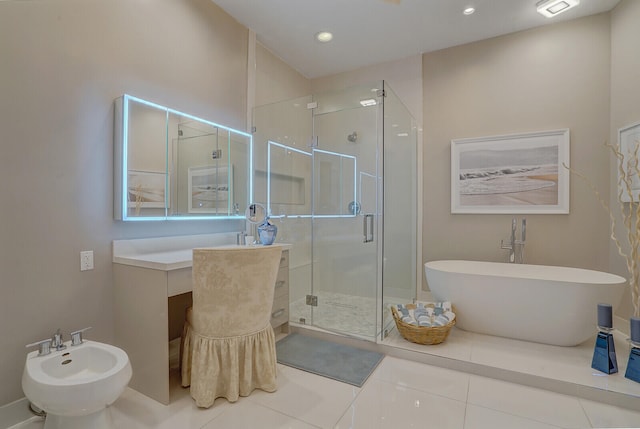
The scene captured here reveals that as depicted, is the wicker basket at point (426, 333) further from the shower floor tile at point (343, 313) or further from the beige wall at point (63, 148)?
the beige wall at point (63, 148)

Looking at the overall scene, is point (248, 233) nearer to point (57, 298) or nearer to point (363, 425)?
point (57, 298)

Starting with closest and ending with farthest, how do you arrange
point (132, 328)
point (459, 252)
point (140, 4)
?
point (132, 328) → point (140, 4) → point (459, 252)

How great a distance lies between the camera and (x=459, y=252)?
11.1 ft

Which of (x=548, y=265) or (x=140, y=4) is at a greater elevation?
(x=140, y=4)

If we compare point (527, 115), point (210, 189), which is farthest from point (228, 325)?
point (527, 115)

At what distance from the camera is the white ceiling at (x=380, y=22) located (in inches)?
106

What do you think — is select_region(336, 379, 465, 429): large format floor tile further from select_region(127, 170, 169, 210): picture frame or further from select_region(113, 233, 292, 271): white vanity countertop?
select_region(127, 170, 169, 210): picture frame

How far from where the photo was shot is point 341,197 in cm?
328

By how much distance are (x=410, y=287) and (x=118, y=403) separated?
2785mm

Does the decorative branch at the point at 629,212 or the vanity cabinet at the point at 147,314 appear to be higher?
the decorative branch at the point at 629,212

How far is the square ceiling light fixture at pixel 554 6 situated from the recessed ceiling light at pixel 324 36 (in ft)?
6.32

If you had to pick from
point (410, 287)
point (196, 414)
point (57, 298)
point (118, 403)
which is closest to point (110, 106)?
point (57, 298)

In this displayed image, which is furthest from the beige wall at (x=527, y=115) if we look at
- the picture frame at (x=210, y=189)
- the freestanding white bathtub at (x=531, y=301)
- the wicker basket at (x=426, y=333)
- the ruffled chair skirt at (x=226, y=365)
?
the ruffled chair skirt at (x=226, y=365)

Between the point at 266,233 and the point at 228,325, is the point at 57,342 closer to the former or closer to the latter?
the point at 228,325
